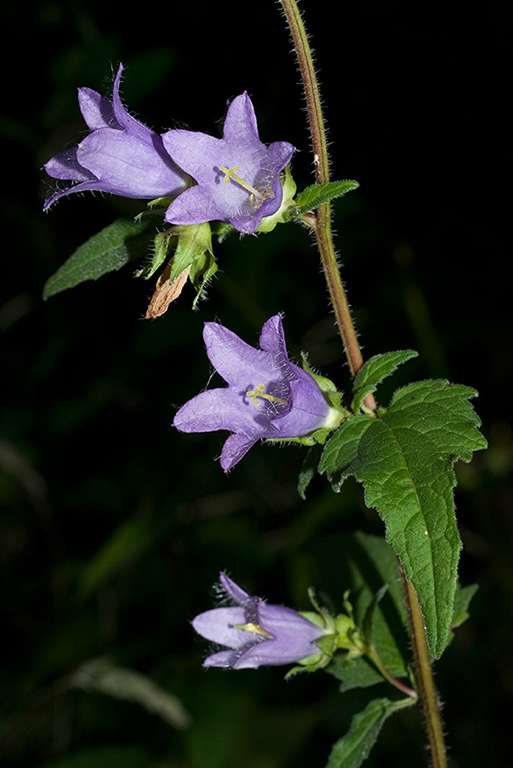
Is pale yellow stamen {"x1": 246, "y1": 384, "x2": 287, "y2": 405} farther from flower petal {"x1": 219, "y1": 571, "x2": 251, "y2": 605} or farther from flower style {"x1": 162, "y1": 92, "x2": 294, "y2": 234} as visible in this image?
flower petal {"x1": 219, "y1": 571, "x2": 251, "y2": 605}

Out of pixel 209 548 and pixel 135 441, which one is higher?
pixel 135 441

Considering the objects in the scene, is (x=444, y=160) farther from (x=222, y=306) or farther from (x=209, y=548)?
(x=209, y=548)

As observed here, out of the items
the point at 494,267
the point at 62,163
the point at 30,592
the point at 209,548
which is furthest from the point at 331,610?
the point at 494,267

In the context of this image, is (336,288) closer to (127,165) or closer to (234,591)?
(127,165)

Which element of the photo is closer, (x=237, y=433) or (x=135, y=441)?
(x=237, y=433)

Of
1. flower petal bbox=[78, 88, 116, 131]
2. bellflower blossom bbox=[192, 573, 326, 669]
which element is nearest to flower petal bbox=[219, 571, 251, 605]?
bellflower blossom bbox=[192, 573, 326, 669]

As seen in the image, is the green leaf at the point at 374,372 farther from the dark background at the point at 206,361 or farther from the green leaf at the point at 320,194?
the dark background at the point at 206,361

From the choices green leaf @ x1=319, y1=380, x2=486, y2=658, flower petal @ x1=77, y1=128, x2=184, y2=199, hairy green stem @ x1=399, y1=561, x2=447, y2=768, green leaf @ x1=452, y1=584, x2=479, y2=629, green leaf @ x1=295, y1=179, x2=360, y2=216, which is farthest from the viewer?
green leaf @ x1=452, y1=584, x2=479, y2=629

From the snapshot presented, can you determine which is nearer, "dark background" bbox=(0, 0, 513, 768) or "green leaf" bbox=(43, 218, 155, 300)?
"green leaf" bbox=(43, 218, 155, 300)

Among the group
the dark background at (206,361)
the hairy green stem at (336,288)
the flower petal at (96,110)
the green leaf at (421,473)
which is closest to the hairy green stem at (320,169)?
the hairy green stem at (336,288)
